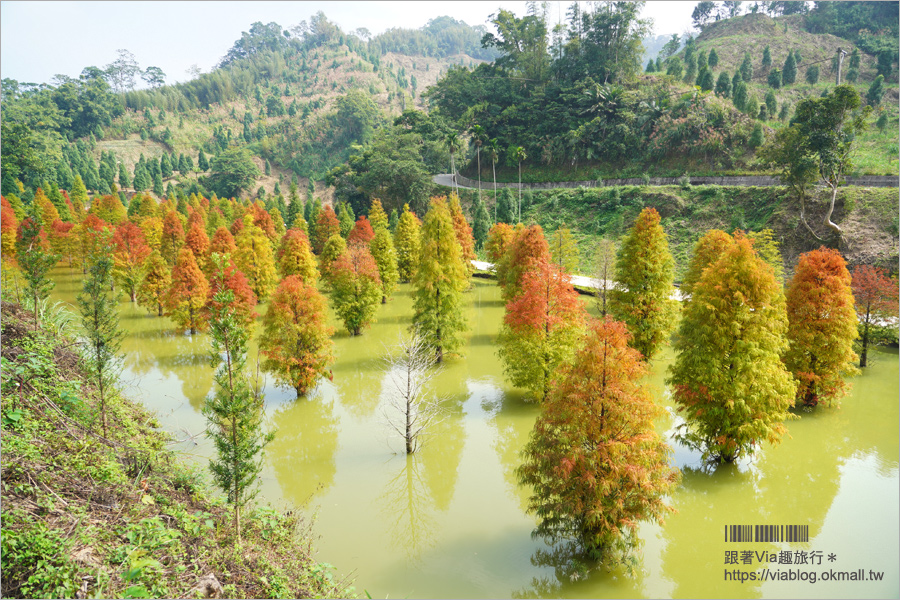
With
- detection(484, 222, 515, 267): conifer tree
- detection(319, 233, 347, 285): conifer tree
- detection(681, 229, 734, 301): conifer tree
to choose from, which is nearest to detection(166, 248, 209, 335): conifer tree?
detection(319, 233, 347, 285): conifer tree

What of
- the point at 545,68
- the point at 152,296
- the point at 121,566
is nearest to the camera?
the point at 121,566

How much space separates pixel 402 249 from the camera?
4197 centimetres

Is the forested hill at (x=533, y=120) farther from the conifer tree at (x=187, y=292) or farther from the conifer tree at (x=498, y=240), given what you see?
the conifer tree at (x=187, y=292)

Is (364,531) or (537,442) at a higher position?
(537,442)

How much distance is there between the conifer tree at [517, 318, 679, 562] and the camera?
35.5ft

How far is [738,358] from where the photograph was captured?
1482 cm

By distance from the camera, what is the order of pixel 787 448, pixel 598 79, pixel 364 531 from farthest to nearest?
1. pixel 598 79
2. pixel 787 448
3. pixel 364 531

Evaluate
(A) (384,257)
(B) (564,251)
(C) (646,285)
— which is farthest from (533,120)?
(C) (646,285)

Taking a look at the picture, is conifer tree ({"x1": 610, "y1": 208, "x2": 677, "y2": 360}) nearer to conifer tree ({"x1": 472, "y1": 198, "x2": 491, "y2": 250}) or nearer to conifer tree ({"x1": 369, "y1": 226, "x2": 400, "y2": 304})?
conifer tree ({"x1": 369, "y1": 226, "x2": 400, "y2": 304})

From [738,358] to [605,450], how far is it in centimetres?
655

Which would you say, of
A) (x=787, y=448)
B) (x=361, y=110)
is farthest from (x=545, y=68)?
(x=787, y=448)

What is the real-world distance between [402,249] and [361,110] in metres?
68.7

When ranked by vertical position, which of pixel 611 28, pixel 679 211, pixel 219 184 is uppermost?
pixel 611 28

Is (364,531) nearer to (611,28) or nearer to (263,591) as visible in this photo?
(263,591)
